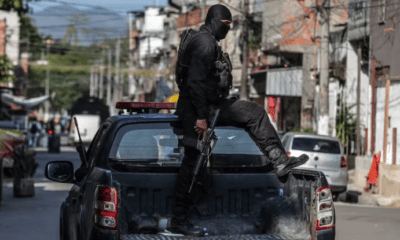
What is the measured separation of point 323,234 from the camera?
242 inches

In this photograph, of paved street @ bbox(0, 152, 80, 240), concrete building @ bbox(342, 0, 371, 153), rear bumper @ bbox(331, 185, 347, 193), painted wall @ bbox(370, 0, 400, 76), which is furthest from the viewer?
concrete building @ bbox(342, 0, 371, 153)

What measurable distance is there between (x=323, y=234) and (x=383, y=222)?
9241mm

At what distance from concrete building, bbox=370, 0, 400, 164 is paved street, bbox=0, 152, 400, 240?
26.1 ft

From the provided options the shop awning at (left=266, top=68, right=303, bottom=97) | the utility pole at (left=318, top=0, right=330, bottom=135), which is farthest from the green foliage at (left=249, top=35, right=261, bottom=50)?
the utility pole at (left=318, top=0, right=330, bottom=135)

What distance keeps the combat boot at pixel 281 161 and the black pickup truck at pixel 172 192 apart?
6 centimetres

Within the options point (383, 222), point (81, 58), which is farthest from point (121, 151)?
point (81, 58)

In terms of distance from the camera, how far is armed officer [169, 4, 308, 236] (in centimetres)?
642

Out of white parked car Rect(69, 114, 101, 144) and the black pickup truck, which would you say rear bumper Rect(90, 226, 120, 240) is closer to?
the black pickup truck

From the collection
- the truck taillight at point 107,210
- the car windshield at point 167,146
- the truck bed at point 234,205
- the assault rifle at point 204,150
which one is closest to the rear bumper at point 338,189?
the car windshield at point 167,146

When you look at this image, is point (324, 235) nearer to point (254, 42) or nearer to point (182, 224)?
point (182, 224)

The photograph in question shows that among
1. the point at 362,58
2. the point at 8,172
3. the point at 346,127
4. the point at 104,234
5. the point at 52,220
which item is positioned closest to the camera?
the point at 104,234

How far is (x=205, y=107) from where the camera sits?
658 centimetres

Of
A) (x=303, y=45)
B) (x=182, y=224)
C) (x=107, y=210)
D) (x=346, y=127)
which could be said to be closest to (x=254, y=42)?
(x=303, y=45)

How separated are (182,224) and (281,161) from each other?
3.05ft
